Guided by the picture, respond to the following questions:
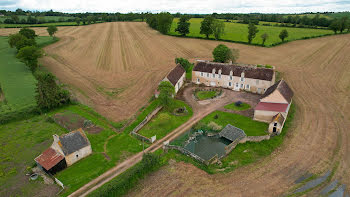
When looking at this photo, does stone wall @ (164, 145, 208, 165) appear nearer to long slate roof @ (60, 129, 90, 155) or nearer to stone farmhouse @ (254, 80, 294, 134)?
long slate roof @ (60, 129, 90, 155)

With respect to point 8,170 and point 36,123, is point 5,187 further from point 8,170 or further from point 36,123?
point 36,123

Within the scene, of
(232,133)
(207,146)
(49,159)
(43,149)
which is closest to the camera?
(49,159)

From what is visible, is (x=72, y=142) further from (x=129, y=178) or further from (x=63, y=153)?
(x=129, y=178)

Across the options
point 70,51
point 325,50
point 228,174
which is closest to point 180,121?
point 228,174

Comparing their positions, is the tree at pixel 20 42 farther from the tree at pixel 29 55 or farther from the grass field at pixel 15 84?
the tree at pixel 29 55

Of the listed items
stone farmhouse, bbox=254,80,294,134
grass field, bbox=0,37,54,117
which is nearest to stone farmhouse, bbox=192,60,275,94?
stone farmhouse, bbox=254,80,294,134

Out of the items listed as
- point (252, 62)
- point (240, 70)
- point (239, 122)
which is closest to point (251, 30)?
point (252, 62)

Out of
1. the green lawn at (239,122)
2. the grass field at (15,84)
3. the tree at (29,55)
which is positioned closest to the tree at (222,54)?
the green lawn at (239,122)
